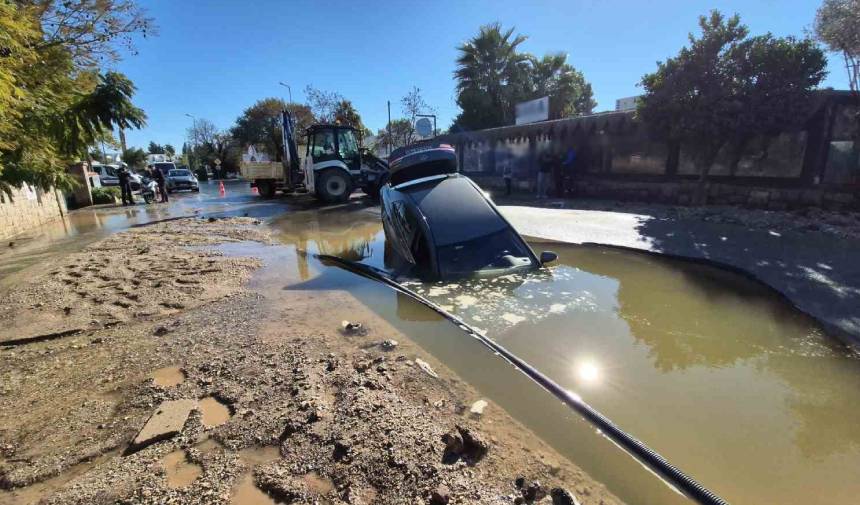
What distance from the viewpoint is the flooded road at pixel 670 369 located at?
2.29 meters

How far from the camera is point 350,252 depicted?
8.11 meters

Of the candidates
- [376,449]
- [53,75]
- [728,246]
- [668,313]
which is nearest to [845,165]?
[728,246]

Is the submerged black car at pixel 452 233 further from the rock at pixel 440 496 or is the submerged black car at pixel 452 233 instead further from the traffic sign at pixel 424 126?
the traffic sign at pixel 424 126

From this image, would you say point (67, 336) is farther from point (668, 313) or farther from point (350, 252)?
point (668, 313)

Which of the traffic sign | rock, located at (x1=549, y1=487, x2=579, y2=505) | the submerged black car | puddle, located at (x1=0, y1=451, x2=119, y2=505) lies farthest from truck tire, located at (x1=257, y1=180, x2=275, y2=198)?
rock, located at (x1=549, y1=487, x2=579, y2=505)

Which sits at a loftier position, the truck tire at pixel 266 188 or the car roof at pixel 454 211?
the truck tire at pixel 266 188

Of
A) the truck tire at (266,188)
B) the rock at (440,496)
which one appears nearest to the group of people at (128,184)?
the truck tire at (266,188)

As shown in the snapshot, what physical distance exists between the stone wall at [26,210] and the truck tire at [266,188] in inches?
288

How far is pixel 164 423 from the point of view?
2432 millimetres

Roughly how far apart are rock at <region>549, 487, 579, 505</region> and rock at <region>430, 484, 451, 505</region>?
527 millimetres

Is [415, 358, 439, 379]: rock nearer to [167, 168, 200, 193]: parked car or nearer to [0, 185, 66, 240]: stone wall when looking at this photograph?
[0, 185, 66, 240]: stone wall

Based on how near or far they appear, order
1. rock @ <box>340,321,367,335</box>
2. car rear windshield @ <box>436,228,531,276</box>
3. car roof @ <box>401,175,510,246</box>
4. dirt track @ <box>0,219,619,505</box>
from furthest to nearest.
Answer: car roof @ <box>401,175,510,246</box> < car rear windshield @ <box>436,228,531,276</box> < rock @ <box>340,321,367,335</box> < dirt track @ <box>0,219,619,505</box>

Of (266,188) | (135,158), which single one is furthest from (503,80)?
(135,158)

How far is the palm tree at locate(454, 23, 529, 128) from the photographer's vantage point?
2703 centimetres
